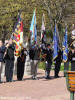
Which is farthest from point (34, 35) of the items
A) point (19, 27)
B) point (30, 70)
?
point (30, 70)

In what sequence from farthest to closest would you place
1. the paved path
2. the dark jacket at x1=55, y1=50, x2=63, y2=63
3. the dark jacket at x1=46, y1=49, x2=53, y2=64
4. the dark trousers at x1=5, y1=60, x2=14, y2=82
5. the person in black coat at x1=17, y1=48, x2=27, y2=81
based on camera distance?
the dark jacket at x1=55, y1=50, x2=63, y2=63
the dark jacket at x1=46, y1=49, x2=53, y2=64
the person in black coat at x1=17, y1=48, x2=27, y2=81
the dark trousers at x1=5, y1=60, x2=14, y2=82
the paved path

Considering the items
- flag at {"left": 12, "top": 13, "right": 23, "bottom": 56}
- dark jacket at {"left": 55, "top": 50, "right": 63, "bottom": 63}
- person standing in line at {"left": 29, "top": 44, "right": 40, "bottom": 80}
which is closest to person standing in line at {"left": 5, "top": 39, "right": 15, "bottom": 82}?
flag at {"left": 12, "top": 13, "right": 23, "bottom": 56}

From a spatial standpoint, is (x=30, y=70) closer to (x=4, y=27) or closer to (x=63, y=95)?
(x=63, y=95)

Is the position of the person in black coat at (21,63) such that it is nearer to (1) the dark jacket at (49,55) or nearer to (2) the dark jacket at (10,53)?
(2) the dark jacket at (10,53)

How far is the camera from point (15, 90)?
13.2 meters

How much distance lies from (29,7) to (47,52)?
1553 cm

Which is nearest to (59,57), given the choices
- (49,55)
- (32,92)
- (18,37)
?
(49,55)

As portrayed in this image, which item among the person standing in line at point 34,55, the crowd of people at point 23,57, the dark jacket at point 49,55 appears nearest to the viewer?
the crowd of people at point 23,57

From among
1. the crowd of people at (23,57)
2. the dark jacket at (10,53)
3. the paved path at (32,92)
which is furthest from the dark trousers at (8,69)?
the paved path at (32,92)

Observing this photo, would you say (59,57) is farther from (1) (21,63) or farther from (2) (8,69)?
(2) (8,69)

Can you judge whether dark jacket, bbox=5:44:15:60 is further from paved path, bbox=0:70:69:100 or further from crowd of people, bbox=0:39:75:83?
paved path, bbox=0:70:69:100

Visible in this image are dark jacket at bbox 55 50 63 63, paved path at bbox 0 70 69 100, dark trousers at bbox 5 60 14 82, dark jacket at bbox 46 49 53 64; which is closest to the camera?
paved path at bbox 0 70 69 100

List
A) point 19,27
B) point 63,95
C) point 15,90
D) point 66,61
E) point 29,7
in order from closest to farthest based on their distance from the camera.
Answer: point 63,95 < point 15,90 < point 19,27 < point 66,61 < point 29,7

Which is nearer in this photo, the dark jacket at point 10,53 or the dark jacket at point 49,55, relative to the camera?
the dark jacket at point 10,53
